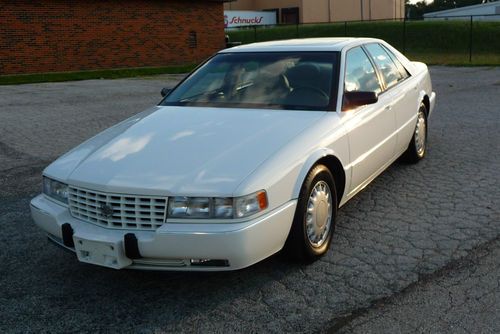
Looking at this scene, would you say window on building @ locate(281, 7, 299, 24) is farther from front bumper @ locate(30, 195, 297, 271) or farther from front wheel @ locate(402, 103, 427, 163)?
front bumper @ locate(30, 195, 297, 271)

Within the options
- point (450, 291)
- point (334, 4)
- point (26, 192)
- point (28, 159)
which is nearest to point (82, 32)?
point (28, 159)

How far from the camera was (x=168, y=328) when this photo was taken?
3.13 meters

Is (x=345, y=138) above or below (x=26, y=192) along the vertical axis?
above

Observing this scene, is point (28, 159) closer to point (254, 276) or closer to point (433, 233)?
point (254, 276)

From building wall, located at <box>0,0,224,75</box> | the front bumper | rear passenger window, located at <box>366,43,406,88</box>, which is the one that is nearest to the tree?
building wall, located at <box>0,0,224,75</box>

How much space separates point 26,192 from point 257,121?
299 centimetres

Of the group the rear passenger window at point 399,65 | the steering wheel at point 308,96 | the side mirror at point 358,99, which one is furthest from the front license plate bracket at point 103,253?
the rear passenger window at point 399,65

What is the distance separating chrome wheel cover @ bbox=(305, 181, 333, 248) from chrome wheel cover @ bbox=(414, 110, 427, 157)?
271cm

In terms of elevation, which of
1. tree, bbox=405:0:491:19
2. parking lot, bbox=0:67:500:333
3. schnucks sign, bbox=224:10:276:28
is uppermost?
tree, bbox=405:0:491:19

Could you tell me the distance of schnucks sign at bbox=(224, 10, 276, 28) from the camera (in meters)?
58.2

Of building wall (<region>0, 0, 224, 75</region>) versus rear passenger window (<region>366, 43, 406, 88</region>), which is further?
building wall (<region>0, 0, 224, 75</region>)

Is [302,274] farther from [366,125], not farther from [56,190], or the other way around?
[56,190]

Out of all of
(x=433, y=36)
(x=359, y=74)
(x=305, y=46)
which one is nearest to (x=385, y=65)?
(x=359, y=74)

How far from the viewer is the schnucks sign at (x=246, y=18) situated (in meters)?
58.2
